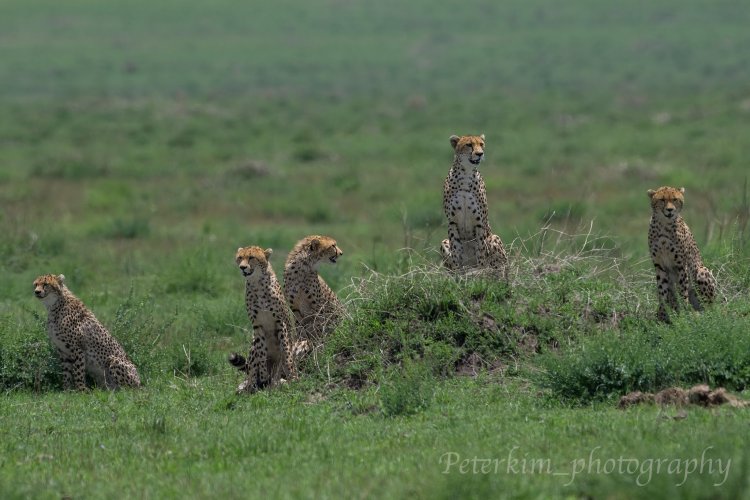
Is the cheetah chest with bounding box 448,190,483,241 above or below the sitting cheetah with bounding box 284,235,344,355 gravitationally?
above

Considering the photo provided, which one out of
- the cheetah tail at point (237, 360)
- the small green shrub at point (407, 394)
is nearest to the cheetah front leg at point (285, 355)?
the cheetah tail at point (237, 360)

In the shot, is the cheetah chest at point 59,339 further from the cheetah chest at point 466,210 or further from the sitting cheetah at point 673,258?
the sitting cheetah at point 673,258

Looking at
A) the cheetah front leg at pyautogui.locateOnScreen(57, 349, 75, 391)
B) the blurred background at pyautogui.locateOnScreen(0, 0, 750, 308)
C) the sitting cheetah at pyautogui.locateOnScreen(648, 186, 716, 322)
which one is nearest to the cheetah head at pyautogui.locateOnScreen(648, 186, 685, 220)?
the sitting cheetah at pyautogui.locateOnScreen(648, 186, 716, 322)

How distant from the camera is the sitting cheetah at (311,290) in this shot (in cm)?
1043

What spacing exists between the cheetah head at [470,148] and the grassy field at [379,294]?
932 mm

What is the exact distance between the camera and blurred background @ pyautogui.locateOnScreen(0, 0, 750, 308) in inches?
667

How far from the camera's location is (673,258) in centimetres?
988

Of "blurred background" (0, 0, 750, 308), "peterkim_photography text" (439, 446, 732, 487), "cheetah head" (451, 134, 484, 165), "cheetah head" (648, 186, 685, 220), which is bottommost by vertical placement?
"blurred background" (0, 0, 750, 308)

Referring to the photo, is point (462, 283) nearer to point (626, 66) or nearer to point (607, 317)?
point (607, 317)

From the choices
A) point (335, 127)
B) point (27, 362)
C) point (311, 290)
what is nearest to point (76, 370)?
point (27, 362)

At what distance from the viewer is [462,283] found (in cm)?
1048

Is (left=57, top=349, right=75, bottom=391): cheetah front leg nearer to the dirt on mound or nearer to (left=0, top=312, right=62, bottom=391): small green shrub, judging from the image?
(left=0, top=312, right=62, bottom=391): small green shrub

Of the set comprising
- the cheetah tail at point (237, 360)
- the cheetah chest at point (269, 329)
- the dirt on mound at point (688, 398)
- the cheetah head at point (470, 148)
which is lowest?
the cheetah tail at point (237, 360)

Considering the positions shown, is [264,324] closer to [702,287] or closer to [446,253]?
[446,253]
